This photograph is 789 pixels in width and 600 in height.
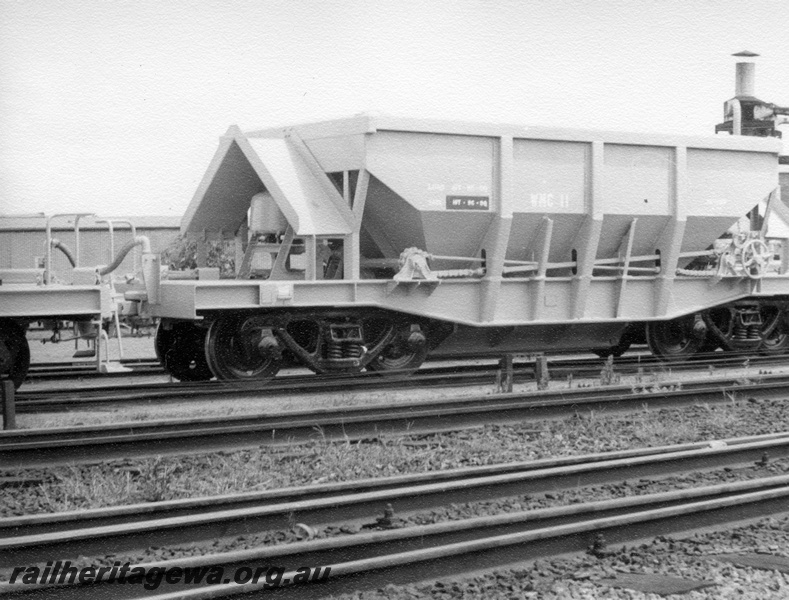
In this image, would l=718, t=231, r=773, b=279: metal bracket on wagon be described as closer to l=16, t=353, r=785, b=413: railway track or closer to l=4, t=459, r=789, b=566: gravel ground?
l=16, t=353, r=785, b=413: railway track

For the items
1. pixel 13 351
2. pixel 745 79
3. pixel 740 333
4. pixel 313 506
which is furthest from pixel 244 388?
pixel 745 79

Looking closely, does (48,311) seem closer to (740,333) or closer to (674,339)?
(674,339)

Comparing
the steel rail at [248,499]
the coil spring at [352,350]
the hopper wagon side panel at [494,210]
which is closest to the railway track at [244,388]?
the coil spring at [352,350]

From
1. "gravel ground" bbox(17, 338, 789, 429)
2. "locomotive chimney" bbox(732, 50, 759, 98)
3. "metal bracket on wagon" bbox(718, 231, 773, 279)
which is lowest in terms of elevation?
"gravel ground" bbox(17, 338, 789, 429)

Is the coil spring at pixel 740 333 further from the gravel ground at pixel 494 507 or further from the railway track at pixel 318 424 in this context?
the gravel ground at pixel 494 507

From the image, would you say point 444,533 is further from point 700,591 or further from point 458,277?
point 458,277

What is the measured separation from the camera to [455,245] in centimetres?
1438

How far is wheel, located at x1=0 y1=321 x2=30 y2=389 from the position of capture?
11.4 meters

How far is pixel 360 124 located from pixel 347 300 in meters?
2.14

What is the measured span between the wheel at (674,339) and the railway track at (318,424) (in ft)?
13.2

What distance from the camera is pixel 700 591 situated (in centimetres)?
561

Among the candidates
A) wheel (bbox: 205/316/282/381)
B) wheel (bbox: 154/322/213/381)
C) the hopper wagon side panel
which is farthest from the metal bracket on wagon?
wheel (bbox: 154/322/213/381)

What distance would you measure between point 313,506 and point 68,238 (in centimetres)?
3018

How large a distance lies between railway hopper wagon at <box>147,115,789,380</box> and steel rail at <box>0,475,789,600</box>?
6785mm
